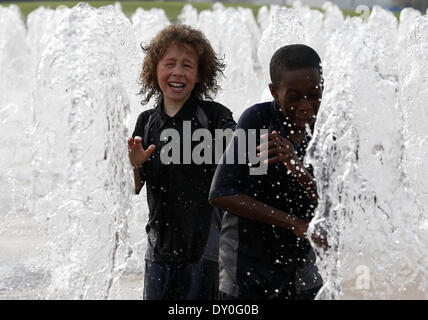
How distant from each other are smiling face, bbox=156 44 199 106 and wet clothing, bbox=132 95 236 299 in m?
0.17

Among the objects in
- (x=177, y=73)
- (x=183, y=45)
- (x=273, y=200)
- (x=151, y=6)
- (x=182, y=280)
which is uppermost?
(x=151, y=6)

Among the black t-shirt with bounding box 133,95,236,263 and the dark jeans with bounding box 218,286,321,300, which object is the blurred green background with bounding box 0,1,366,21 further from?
the dark jeans with bounding box 218,286,321,300

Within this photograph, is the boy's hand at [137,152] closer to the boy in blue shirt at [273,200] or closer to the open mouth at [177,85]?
the open mouth at [177,85]

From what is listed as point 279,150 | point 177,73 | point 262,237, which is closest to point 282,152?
point 279,150

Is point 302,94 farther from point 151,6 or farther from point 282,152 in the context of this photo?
point 151,6

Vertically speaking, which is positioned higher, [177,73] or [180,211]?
[177,73]

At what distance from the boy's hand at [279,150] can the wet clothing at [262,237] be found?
78 millimetres

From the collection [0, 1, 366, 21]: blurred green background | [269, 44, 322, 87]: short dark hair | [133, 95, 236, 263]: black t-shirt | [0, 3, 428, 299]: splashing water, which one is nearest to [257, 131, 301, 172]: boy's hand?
[0, 3, 428, 299]: splashing water

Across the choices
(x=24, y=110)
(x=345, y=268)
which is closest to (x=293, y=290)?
(x=345, y=268)

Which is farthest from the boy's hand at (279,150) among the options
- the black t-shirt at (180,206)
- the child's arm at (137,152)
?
the child's arm at (137,152)

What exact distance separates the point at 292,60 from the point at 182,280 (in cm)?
94

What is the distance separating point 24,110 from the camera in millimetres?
13117

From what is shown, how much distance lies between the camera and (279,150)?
2.82 m

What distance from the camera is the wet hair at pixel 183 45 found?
11.5 ft
